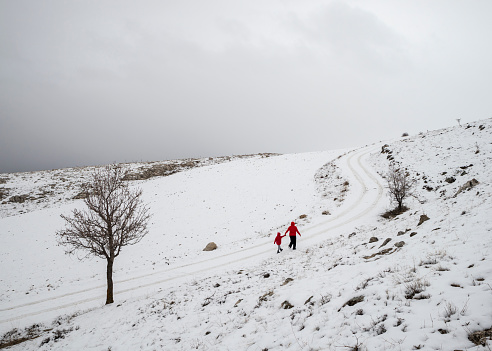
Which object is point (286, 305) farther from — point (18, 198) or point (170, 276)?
point (18, 198)

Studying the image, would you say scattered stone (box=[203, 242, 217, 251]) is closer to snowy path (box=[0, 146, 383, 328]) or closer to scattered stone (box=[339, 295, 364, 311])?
snowy path (box=[0, 146, 383, 328])

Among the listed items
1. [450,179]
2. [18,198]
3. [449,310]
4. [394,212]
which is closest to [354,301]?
[449,310]

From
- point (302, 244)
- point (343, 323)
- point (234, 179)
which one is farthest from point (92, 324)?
point (234, 179)

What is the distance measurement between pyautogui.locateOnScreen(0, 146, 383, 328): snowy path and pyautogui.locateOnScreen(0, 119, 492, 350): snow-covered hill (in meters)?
0.14

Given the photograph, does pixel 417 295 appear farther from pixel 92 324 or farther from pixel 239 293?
pixel 92 324

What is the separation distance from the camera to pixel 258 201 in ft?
108

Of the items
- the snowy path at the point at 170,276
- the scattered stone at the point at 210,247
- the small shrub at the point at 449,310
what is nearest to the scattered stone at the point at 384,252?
the small shrub at the point at 449,310

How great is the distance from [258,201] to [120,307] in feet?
72.7

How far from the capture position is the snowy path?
15.1m

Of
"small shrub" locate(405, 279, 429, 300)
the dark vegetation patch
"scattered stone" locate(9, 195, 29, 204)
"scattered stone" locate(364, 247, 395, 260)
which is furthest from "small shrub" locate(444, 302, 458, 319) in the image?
"scattered stone" locate(9, 195, 29, 204)

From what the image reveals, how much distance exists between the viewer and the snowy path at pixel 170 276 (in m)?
15.1

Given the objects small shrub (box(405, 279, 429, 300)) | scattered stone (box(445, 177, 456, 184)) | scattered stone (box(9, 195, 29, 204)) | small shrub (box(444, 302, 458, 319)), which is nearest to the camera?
small shrub (box(444, 302, 458, 319))

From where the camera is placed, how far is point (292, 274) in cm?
1150

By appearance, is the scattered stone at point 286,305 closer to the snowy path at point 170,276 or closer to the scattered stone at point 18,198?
the snowy path at point 170,276
